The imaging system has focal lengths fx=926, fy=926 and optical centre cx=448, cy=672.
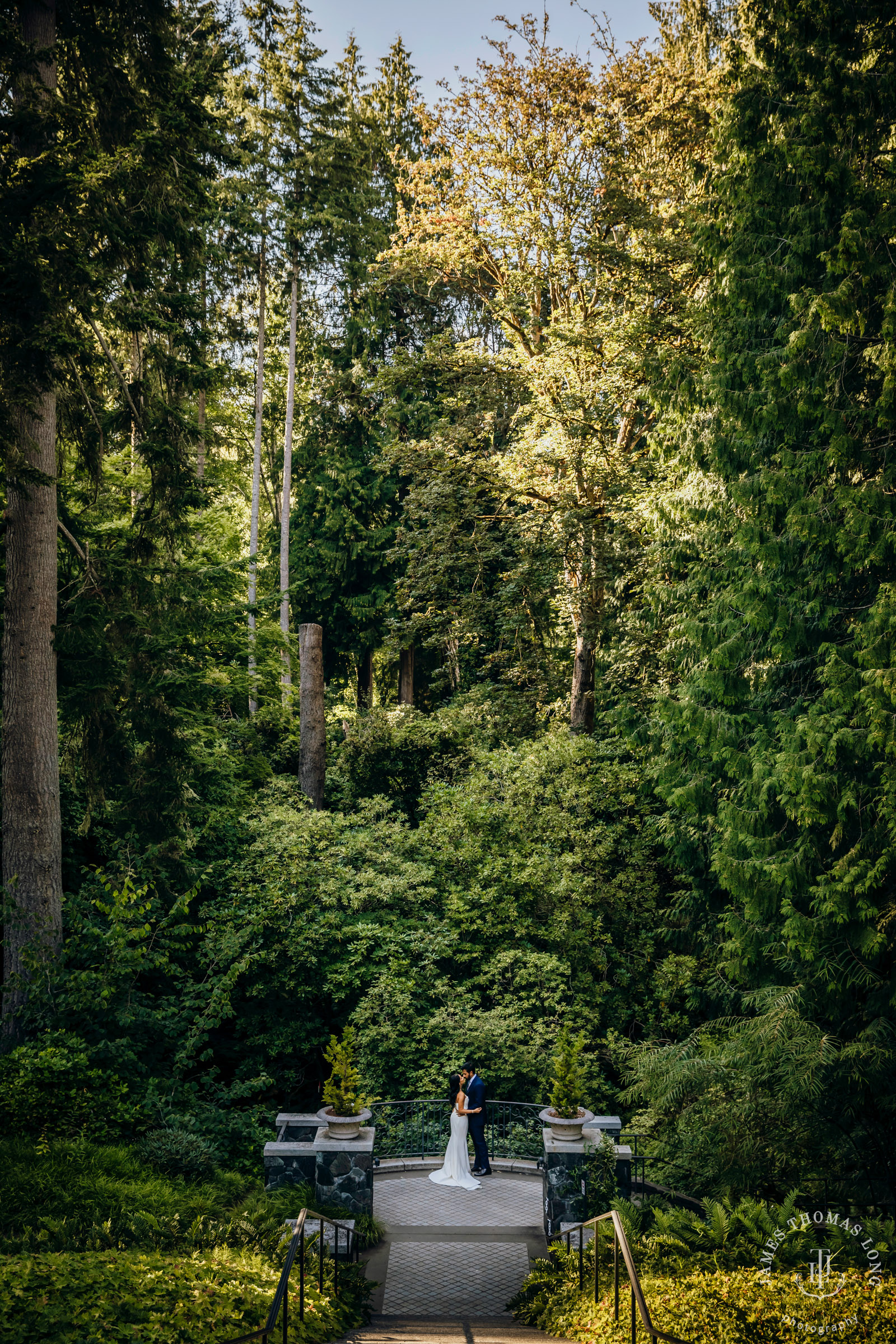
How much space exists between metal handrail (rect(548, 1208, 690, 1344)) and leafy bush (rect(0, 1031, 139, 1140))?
15.7 ft

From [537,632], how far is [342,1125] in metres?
14.9

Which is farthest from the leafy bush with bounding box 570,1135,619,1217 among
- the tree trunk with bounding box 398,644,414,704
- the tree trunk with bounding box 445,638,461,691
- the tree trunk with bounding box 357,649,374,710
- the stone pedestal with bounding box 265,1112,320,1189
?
the tree trunk with bounding box 357,649,374,710

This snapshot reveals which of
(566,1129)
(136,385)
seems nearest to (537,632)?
(136,385)

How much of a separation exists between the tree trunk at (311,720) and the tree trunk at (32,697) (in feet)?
26.5

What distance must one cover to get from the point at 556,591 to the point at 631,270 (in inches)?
280

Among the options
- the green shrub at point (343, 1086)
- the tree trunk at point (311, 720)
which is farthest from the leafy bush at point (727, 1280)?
the tree trunk at point (311, 720)

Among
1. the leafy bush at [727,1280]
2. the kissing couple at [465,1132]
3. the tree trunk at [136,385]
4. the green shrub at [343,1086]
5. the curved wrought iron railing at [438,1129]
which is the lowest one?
the curved wrought iron railing at [438,1129]

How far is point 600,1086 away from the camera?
12.9 metres

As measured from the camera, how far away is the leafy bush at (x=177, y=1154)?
31.5 feet

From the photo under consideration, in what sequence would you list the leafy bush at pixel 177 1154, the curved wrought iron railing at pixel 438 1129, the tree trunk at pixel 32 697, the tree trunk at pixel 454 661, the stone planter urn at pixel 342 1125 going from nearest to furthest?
the stone planter urn at pixel 342 1125 < the leafy bush at pixel 177 1154 < the tree trunk at pixel 32 697 < the curved wrought iron railing at pixel 438 1129 < the tree trunk at pixel 454 661

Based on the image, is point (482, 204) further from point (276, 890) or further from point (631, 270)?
point (276, 890)

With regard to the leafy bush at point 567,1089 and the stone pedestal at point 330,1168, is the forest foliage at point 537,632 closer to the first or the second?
the leafy bush at point 567,1089

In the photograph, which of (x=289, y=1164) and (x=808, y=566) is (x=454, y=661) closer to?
(x=808, y=566)

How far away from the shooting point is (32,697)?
1134cm
